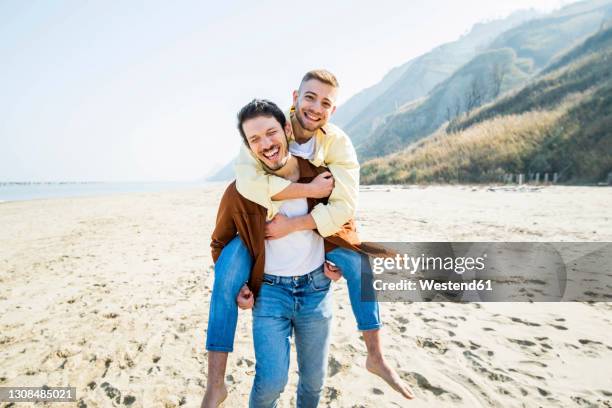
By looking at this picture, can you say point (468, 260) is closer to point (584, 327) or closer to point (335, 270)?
point (584, 327)

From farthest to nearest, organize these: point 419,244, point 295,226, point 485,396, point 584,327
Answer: point 419,244
point 584,327
point 485,396
point 295,226

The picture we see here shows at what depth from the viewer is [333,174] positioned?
2.22m

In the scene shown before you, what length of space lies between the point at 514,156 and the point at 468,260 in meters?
16.2

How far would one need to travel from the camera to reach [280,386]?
6.49ft

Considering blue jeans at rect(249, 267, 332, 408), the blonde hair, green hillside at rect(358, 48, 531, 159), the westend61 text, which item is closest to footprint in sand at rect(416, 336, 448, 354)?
the westend61 text

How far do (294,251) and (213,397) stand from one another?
913 millimetres

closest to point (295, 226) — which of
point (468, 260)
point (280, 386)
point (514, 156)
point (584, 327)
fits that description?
point (280, 386)

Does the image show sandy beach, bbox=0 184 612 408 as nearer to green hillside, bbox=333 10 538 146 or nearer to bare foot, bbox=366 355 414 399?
bare foot, bbox=366 355 414 399

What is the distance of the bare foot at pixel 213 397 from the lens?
6.08ft

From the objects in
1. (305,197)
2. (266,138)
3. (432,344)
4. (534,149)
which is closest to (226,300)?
(305,197)

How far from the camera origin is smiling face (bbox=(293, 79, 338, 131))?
7.64 ft

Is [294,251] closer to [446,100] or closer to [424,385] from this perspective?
[424,385]

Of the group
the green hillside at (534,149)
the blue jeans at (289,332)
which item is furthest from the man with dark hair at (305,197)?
the green hillside at (534,149)

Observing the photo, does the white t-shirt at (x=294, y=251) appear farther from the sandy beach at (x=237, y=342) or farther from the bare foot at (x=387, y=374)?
the sandy beach at (x=237, y=342)
